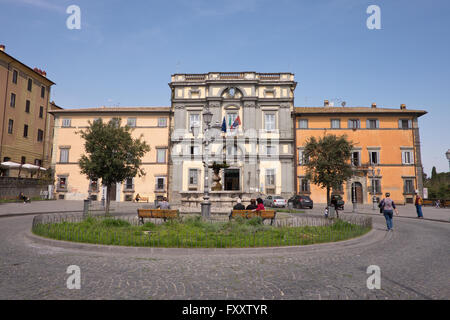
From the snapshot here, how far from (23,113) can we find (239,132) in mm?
27748

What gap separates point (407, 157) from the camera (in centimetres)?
3512

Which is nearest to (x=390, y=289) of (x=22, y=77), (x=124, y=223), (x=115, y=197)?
(x=124, y=223)

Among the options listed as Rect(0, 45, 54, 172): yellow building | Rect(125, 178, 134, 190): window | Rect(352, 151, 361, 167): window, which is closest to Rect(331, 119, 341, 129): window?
Rect(352, 151, 361, 167): window

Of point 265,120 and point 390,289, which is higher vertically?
point 265,120

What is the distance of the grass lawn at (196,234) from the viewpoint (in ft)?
26.2

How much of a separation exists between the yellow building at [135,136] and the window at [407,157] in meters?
30.5

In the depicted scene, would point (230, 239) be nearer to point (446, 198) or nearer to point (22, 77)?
point (446, 198)

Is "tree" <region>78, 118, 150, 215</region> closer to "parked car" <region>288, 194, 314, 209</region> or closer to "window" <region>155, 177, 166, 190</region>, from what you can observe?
"parked car" <region>288, 194, 314, 209</region>

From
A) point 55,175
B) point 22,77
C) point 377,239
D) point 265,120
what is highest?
point 22,77

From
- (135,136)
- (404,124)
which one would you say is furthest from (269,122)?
(135,136)

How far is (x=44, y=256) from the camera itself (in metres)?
6.93

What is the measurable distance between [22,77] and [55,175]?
13004 mm

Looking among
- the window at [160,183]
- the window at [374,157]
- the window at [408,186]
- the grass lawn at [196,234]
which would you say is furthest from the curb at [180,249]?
the window at [408,186]
